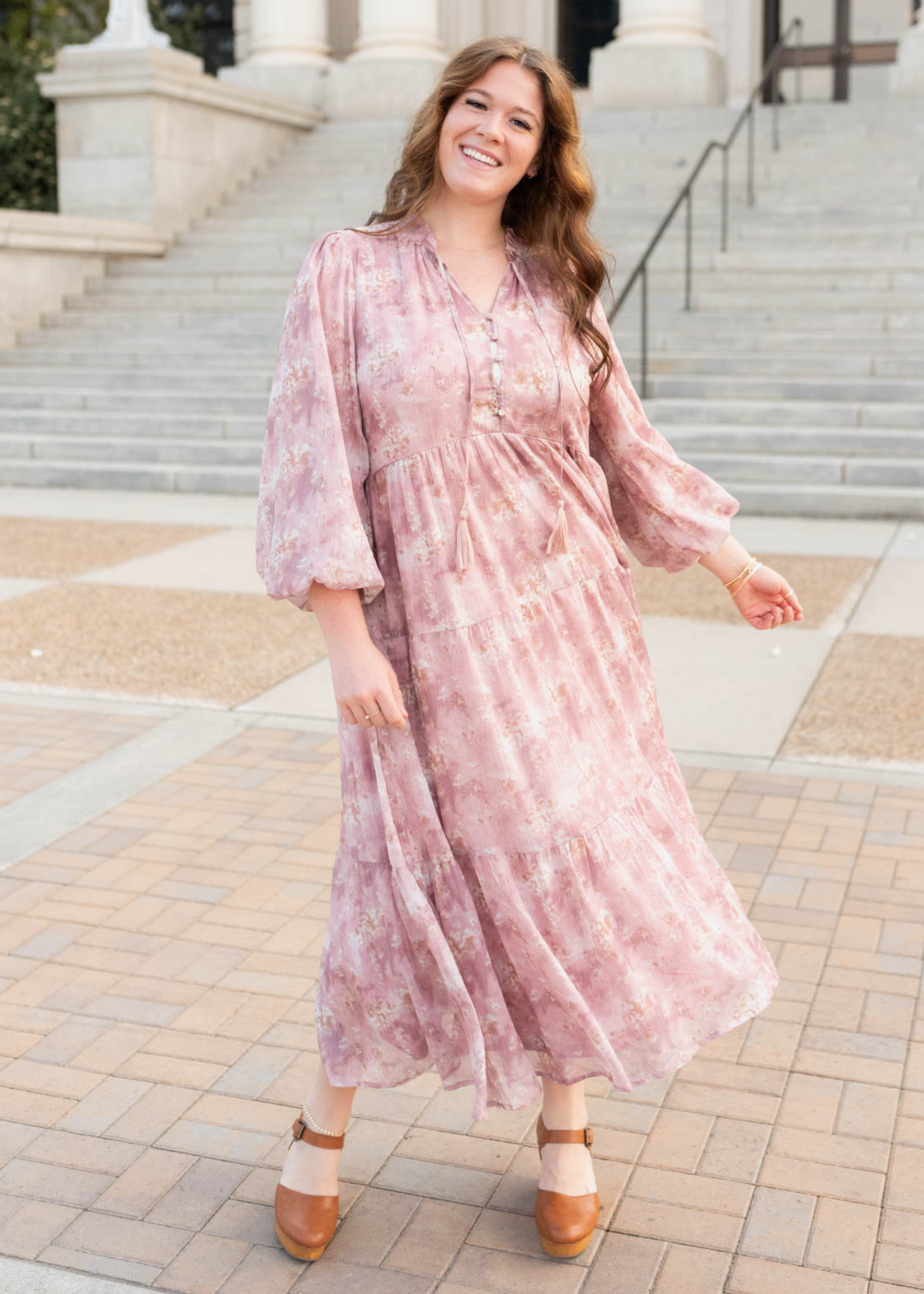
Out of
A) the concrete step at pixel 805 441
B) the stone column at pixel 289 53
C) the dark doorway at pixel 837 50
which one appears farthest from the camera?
the dark doorway at pixel 837 50

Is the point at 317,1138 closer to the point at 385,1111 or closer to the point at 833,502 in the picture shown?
the point at 385,1111

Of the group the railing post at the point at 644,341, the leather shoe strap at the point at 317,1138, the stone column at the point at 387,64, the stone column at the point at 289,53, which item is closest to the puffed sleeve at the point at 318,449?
the leather shoe strap at the point at 317,1138

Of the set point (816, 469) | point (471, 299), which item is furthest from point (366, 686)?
point (816, 469)

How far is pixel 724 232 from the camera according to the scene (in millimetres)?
13773

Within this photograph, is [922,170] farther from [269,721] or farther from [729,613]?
[269,721]

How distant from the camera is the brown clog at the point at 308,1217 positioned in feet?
8.67

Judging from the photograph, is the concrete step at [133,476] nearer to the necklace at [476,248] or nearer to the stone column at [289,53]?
the necklace at [476,248]

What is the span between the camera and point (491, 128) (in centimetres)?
249

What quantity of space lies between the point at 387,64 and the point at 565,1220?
1798 centimetres

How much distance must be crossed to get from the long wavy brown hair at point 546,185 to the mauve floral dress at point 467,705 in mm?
45

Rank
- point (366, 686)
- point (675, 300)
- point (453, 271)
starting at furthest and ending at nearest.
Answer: point (675, 300), point (453, 271), point (366, 686)

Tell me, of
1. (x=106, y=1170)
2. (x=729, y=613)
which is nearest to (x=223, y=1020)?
(x=106, y=1170)

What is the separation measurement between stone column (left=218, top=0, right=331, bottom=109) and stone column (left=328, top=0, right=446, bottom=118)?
1.16 feet

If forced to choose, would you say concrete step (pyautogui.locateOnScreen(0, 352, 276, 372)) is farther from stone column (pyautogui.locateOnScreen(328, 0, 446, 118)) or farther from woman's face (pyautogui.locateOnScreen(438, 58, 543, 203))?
woman's face (pyautogui.locateOnScreen(438, 58, 543, 203))
